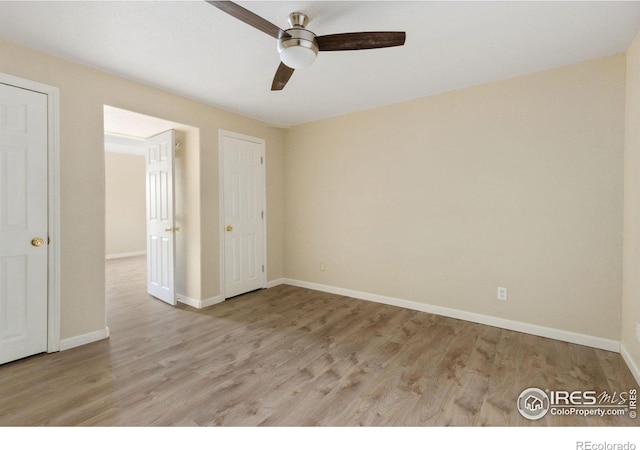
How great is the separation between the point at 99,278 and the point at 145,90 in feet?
6.30

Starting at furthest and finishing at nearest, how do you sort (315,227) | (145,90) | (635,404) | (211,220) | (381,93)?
(315,227) → (211,220) → (381,93) → (145,90) → (635,404)

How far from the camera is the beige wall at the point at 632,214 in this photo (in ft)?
6.88

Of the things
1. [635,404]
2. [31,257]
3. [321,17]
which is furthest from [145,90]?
[635,404]

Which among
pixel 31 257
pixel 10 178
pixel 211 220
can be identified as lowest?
pixel 31 257

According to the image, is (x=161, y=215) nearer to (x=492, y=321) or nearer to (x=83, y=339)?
(x=83, y=339)

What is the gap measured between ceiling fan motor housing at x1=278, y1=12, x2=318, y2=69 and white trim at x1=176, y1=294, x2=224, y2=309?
288 centimetres

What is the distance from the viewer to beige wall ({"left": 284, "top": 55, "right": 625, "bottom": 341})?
8.27ft

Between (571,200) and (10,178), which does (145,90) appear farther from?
(571,200)

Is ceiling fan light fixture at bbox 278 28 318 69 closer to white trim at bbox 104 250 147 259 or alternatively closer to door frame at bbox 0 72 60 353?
door frame at bbox 0 72 60 353

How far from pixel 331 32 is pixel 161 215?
9.56 ft

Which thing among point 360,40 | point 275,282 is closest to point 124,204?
point 275,282

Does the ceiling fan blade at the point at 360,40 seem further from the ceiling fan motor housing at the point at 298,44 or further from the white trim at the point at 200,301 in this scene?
the white trim at the point at 200,301
